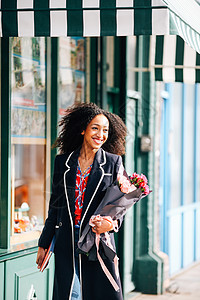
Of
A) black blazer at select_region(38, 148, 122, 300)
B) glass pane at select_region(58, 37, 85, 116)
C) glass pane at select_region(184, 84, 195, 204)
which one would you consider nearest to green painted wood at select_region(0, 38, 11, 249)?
glass pane at select_region(58, 37, 85, 116)

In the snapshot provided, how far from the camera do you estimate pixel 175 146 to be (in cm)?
915

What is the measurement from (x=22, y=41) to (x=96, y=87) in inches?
51.9

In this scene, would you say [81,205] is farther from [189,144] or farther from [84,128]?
[189,144]

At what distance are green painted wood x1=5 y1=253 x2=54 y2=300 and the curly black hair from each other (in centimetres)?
122

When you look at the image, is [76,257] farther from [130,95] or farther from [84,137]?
[130,95]

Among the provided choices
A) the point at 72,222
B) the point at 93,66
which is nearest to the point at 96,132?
the point at 72,222

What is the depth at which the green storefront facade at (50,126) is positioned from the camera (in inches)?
211

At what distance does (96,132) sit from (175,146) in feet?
16.1

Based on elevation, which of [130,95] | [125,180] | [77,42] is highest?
[77,42]

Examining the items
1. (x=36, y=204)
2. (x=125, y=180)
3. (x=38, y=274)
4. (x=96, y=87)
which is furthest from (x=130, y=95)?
(x=125, y=180)

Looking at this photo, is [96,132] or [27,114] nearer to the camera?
[96,132]

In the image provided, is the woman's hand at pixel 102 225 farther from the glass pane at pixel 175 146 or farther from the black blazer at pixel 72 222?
the glass pane at pixel 175 146

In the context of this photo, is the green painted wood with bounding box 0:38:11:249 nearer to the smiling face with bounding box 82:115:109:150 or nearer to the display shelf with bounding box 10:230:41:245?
the display shelf with bounding box 10:230:41:245

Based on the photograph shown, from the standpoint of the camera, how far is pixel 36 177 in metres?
7.68
